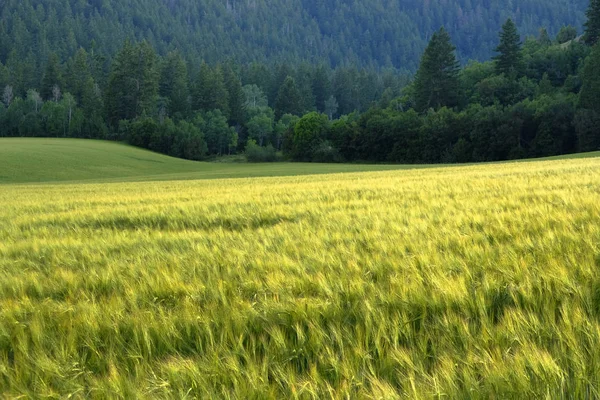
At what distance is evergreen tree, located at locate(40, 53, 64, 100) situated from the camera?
114438 millimetres

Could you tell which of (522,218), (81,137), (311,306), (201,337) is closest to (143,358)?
(201,337)

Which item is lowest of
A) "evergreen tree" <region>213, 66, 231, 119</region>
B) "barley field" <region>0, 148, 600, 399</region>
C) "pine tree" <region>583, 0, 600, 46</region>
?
"barley field" <region>0, 148, 600, 399</region>

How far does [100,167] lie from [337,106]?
3890 inches

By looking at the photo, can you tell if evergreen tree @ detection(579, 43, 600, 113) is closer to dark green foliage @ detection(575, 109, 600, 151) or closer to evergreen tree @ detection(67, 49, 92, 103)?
dark green foliage @ detection(575, 109, 600, 151)

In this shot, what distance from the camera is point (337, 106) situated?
142625 mm

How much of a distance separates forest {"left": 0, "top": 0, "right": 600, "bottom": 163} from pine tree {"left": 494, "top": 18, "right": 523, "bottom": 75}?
0.19 metres

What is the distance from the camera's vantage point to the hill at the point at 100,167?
44344 mm

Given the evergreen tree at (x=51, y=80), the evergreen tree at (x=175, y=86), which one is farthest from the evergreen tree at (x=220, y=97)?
the evergreen tree at (x=51, y=80)

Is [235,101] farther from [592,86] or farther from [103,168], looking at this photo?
[592,86]

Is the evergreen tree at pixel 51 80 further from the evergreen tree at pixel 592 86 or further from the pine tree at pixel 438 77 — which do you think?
the evergreen tree at pixel 592 86

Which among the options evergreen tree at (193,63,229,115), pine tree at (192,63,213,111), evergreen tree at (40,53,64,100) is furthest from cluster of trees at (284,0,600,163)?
evergreen tree at (40,53,64,100)

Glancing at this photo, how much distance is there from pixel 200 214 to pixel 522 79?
90.3 m

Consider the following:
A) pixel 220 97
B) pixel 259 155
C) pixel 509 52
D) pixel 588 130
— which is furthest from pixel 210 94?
pixel 588 130

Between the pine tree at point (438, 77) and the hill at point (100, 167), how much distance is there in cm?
3981
